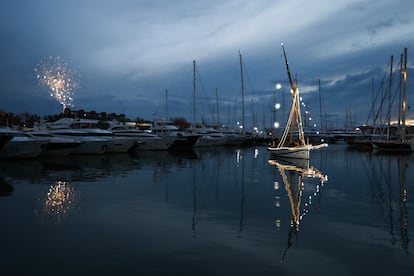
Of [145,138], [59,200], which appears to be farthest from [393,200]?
[145,138]

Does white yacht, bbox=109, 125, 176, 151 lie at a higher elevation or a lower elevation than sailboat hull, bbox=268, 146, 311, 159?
higher

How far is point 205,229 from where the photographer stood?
30.1 ft

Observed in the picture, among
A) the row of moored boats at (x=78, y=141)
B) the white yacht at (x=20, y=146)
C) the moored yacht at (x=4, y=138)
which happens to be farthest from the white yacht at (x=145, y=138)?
the moored yacht at (x=4, y=138)

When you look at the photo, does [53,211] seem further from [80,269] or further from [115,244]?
[80,269]

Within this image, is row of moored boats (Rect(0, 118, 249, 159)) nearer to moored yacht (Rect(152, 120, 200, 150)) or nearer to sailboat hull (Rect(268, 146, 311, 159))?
moored yacht (Rect(152, 120, 200, 150))

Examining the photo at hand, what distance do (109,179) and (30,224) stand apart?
922 cm

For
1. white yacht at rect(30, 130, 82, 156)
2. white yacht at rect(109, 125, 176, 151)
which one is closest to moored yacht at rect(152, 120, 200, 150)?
white yacht at rect(109, 125, 176, 151)

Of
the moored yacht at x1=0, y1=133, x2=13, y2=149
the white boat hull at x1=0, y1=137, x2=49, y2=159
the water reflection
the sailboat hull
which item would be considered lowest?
the water reflection

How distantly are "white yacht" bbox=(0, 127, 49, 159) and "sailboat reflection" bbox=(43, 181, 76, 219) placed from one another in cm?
1483

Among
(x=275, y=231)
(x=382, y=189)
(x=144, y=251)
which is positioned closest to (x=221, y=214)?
(x=275, y=231)

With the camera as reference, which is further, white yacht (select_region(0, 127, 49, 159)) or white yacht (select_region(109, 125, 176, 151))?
white yacht (select_region(109, 125, 176, 151))

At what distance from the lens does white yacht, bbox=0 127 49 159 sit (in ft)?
92.6

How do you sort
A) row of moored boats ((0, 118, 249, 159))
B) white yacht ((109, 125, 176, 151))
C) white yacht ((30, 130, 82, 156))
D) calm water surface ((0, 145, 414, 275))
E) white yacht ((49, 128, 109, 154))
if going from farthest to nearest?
white yacht ((109, 125, 176, 151))
white yacht ((49, 128, 109, 154))
white yacht ((30, 130, 82, 156))
row of moored boats ((0, 118, 249, 159))
calm water surface ((0, 145, 414, 275))

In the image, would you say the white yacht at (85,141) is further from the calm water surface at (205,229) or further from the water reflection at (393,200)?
the water reflection at (393,200)
